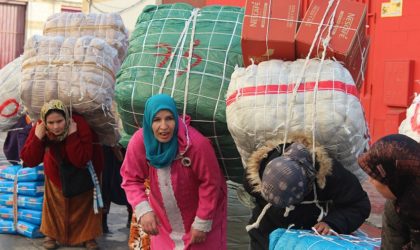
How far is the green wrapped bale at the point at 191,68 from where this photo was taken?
333 cm

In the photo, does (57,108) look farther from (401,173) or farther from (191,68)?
(401,173)

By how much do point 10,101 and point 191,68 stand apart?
234 cm

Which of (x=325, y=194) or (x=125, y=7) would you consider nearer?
(x=325, y=194)

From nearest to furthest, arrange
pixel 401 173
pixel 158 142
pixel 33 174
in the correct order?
1. pixel 401 173
2. pixel 158 142
3. pixel 33 174

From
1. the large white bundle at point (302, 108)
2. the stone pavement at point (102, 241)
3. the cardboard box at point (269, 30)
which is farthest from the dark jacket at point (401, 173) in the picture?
the stone pavement at point (102, 241)

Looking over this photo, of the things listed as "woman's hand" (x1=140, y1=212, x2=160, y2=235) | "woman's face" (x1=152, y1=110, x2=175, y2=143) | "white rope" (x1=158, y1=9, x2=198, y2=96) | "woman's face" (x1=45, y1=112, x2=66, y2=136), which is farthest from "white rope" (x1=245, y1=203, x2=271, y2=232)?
"woman's face" (x1=45, y1=112, x2=66, y2=136)

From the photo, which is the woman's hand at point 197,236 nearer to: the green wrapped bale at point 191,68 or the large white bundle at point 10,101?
the green wrapped bale at point 191,68

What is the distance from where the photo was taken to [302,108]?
105 inches

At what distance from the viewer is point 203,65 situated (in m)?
3.38

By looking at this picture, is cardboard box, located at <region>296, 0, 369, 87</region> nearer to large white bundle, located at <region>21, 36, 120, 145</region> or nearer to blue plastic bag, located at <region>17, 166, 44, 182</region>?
large white bundle, located at <region>21, 36, 120, 145</region>

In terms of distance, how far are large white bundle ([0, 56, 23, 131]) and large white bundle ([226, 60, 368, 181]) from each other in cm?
284

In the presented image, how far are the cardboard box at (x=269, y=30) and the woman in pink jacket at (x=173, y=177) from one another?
0.54 m

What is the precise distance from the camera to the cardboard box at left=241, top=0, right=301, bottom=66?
291 centimetres

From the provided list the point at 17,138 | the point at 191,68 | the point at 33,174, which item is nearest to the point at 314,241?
the point at 191,68
